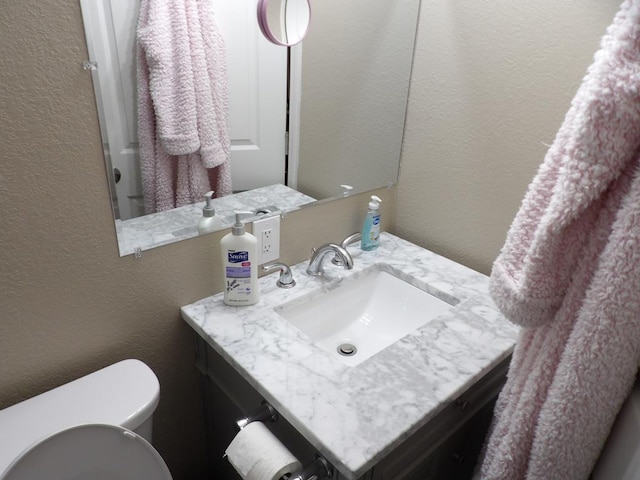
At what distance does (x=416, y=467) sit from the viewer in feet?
3.22

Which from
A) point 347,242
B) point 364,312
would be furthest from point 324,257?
point 364,312

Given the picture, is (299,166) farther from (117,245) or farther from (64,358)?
(64,358)

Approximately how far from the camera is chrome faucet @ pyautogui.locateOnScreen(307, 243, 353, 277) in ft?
3.91

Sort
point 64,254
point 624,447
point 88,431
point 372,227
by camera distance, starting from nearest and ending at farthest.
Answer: point 624,447 → point 88,431 → point 64,254 → point 372,227

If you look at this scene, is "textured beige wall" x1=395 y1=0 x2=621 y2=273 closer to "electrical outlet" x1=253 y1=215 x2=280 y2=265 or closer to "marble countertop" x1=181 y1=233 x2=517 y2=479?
"marble countertop" x1=181 y1=233 x2=517 y2=479

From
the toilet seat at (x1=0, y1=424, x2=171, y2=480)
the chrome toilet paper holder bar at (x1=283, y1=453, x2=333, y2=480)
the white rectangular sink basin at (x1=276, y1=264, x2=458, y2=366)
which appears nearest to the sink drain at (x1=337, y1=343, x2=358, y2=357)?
the white rectangular sink basin at (x1=276, y1=264, x2=458, y2=366)

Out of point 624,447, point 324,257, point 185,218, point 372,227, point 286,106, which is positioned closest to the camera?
point 624,447

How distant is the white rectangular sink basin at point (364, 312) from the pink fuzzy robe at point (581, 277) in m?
0.44

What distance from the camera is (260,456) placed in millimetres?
787

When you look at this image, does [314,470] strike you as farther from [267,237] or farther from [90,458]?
[267,237]

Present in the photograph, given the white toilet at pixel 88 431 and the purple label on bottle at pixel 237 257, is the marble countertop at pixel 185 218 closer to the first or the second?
the purple label on bottle at pixel 237 257

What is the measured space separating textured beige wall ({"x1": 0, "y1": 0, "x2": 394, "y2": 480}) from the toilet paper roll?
0.37 metres

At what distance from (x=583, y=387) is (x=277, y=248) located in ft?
2.51

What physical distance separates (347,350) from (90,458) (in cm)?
64
